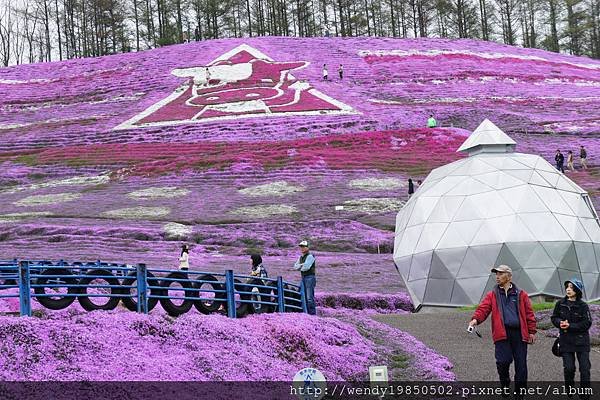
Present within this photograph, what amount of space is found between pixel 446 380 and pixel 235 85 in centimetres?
6314

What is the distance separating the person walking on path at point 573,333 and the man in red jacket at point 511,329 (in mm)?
623

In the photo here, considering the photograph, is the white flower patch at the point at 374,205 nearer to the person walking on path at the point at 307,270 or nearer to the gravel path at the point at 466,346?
the gravel path at the point at 466,346

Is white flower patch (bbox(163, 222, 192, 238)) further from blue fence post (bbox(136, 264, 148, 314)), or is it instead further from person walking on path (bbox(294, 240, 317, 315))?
blue fence post (bbox(136, 264, 148, 314))

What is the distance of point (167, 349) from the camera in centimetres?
1153

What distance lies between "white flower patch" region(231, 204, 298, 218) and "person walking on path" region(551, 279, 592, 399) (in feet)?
99.9

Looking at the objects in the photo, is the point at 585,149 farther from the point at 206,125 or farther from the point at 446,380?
the point at 446,380

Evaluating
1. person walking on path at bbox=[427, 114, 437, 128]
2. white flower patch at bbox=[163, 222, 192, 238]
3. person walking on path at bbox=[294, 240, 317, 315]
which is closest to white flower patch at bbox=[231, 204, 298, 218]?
white flower patch at bbox=[163, 222, 192, 238]

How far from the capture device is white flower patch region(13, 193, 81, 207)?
45844 millimetres

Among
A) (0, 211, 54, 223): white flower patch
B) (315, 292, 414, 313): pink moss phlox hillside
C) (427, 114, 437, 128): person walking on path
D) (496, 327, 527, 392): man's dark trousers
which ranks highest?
(427, 114, 437, 128): person walking on path

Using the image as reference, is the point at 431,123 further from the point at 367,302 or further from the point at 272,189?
the point at 367,302

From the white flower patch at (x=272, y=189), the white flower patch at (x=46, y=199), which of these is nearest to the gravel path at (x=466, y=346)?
the white flower patch at (x=272, y=189)

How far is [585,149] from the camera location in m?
54.3

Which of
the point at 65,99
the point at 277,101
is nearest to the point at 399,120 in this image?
A: the point at 277,101

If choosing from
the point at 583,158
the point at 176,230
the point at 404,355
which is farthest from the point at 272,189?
the point at 404,355
